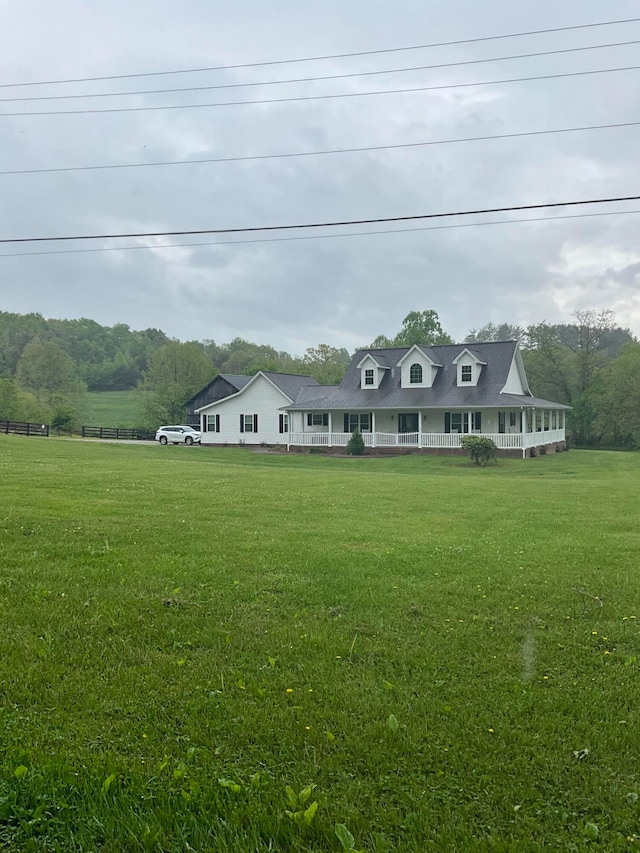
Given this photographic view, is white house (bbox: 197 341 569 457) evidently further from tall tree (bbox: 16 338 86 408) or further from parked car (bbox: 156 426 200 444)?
tall tree (bbox: 16 338 86 408)

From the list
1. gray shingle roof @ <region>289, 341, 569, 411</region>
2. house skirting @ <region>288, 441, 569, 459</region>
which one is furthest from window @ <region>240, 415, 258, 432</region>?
house skirting @ <region>288, 441, 569, 459</region>

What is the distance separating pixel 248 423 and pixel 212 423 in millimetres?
2952

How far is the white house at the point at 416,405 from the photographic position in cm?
3647

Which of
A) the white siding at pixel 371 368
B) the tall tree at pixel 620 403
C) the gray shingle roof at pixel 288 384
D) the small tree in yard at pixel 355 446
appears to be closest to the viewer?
the small tree in yard at pixel 355 446

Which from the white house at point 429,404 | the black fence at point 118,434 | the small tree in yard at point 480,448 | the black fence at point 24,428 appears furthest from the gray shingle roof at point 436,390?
the black fence at point 24,428

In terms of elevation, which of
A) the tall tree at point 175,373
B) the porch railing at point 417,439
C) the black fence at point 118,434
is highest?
the tall tree at point 175,373

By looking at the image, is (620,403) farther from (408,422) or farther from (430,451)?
(430,451)

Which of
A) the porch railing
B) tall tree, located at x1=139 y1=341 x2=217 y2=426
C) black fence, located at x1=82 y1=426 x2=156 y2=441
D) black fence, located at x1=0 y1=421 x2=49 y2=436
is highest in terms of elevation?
tall tree, located at x1=139 y1=341 x2=217 y2=426

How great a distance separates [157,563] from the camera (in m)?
7.91

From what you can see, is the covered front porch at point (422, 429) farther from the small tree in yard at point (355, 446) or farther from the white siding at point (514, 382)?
the white siding at point (514, 382)

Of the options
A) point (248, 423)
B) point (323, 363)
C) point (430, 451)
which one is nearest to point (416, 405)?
point (430, 451)

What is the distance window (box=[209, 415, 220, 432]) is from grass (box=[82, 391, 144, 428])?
2025cm

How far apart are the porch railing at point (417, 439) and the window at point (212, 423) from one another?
8.29 m

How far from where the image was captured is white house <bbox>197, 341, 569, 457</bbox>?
1436 inches
